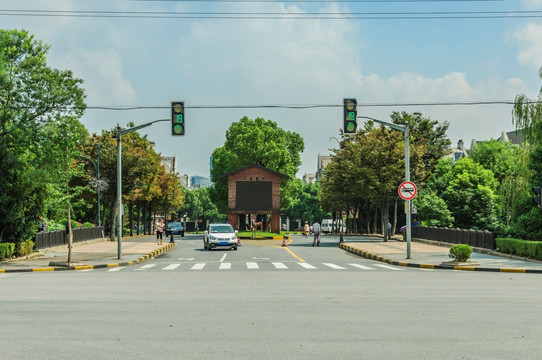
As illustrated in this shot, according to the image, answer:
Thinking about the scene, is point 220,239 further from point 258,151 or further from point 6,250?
point 258,151

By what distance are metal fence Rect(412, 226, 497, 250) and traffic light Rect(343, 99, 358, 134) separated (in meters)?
13.8

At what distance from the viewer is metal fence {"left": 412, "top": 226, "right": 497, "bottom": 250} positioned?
108ft

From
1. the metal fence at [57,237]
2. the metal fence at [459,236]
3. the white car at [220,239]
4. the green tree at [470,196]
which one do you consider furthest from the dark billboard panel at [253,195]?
the white car at [220,239]

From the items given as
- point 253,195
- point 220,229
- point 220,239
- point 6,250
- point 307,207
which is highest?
point 253,195

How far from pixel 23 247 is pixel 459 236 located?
24.4 m

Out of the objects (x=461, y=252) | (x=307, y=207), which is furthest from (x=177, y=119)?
(x=307, y=207)

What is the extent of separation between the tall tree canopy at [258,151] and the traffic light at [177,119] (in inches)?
2198

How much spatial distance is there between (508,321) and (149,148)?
6420 centimetres

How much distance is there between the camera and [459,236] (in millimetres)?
38500

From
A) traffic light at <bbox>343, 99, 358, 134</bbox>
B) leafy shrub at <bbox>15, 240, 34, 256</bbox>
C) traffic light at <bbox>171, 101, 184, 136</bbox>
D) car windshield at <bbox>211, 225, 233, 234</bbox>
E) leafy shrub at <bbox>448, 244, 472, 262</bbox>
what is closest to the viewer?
traffic light at <bbox>343, 99, 358, 134</bbox>

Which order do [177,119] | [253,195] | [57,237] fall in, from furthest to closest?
[253,195]
[57,237]
[177,119]

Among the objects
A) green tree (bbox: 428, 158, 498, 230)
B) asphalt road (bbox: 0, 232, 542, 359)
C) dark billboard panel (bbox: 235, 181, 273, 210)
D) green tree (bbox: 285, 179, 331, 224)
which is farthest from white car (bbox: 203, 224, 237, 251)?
green tree (bbox: 285, 179, 331, 224)

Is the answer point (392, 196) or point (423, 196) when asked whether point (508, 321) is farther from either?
point (423, 196)

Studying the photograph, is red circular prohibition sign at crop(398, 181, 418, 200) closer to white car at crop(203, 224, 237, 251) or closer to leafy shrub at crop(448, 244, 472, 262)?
leafy shrub at crop(448, 244, 472, 262)
